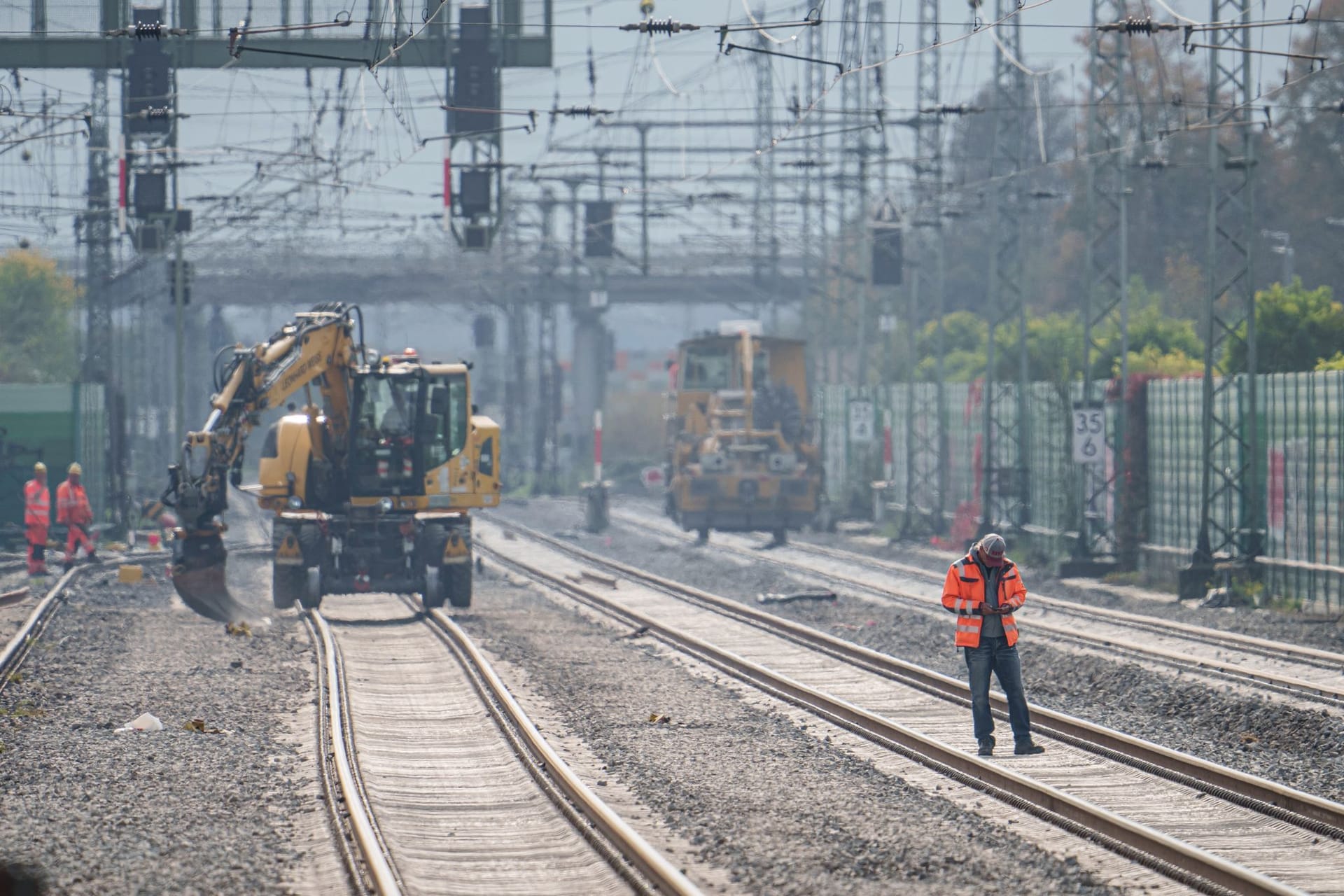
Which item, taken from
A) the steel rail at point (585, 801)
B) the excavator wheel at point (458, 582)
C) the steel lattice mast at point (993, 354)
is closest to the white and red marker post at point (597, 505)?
the steel lattice mast at point (993, 354)

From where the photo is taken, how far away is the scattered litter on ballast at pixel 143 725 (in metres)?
13.9

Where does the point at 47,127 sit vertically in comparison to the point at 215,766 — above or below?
above

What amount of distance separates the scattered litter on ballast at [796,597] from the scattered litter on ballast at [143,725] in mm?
11865

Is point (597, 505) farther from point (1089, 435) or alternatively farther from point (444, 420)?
point (444, 420)

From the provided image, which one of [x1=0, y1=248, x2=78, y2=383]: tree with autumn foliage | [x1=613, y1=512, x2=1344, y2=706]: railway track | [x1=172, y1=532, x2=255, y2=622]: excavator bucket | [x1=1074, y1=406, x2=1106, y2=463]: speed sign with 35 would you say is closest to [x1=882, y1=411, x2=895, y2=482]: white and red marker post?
[x1=613, y1=512, x2=1344, y2=706]: railway track

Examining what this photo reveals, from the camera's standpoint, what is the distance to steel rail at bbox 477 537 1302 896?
28.5 feet

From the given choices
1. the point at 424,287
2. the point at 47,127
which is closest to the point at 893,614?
the point at 47,127

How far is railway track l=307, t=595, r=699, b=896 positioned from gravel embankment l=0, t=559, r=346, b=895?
0.29 m

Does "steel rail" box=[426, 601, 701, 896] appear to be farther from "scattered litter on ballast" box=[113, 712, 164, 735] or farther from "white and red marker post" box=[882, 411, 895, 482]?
"white and red marker post" box=[882, 411, 895, 482]

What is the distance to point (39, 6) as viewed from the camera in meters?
27.4

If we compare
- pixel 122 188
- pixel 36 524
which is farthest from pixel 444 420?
pixel 36 524

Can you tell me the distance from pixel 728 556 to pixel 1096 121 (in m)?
11.5

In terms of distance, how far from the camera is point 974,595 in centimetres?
1264

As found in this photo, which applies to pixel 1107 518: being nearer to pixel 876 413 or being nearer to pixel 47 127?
pixel 876 413
